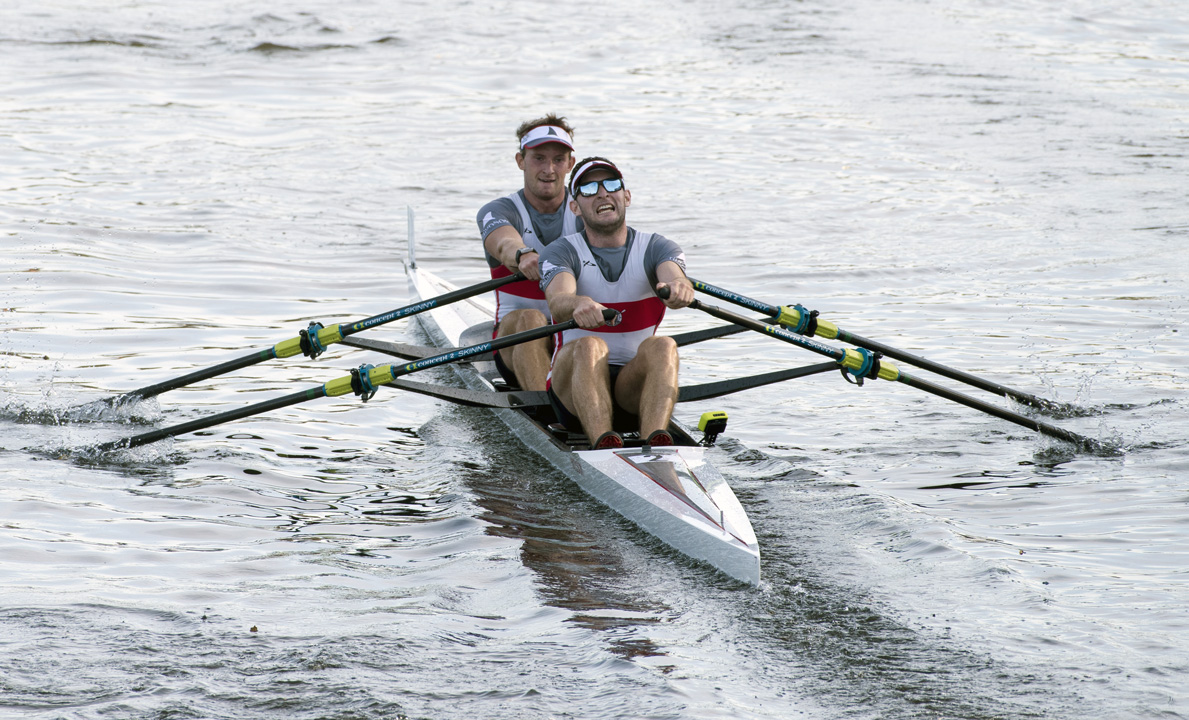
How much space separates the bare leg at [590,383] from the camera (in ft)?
21.9

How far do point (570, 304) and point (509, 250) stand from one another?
1.40 meters

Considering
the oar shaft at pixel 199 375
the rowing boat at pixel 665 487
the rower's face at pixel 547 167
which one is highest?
the rower's face at pixel 547 167

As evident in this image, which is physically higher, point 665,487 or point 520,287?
point 520,287

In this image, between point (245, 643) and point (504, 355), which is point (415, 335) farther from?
point (245, 643)

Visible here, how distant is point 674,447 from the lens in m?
6.50

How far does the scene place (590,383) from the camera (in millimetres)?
6664

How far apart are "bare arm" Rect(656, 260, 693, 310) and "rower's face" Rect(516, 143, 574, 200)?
167cm

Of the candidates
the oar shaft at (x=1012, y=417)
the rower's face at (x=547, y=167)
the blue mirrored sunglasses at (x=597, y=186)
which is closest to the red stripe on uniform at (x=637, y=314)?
the blue mirrored sunglasses at (x=597, y=186)

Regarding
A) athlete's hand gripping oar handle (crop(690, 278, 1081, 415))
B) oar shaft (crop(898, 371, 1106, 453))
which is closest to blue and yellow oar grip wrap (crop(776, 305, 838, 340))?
athlete's hand gripping oar handle (crop(690, 278, 1081, 415))

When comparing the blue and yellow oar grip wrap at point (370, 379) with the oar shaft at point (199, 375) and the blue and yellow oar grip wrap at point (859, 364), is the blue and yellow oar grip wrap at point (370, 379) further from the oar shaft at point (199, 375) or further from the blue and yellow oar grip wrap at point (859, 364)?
the blue and yellow oar grip wrap at point (859, 364)

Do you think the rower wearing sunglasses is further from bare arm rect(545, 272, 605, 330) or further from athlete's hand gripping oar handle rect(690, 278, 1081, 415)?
athlete's hand gripping oar handle rect(690, 278, 1081, 415)

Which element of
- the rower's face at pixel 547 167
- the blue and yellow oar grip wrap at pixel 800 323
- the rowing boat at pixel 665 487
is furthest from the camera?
the rower's face at pixel 547 167

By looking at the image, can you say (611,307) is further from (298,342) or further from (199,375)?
(199,375)

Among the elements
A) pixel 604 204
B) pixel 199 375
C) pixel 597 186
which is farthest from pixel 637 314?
pixel 199 375
